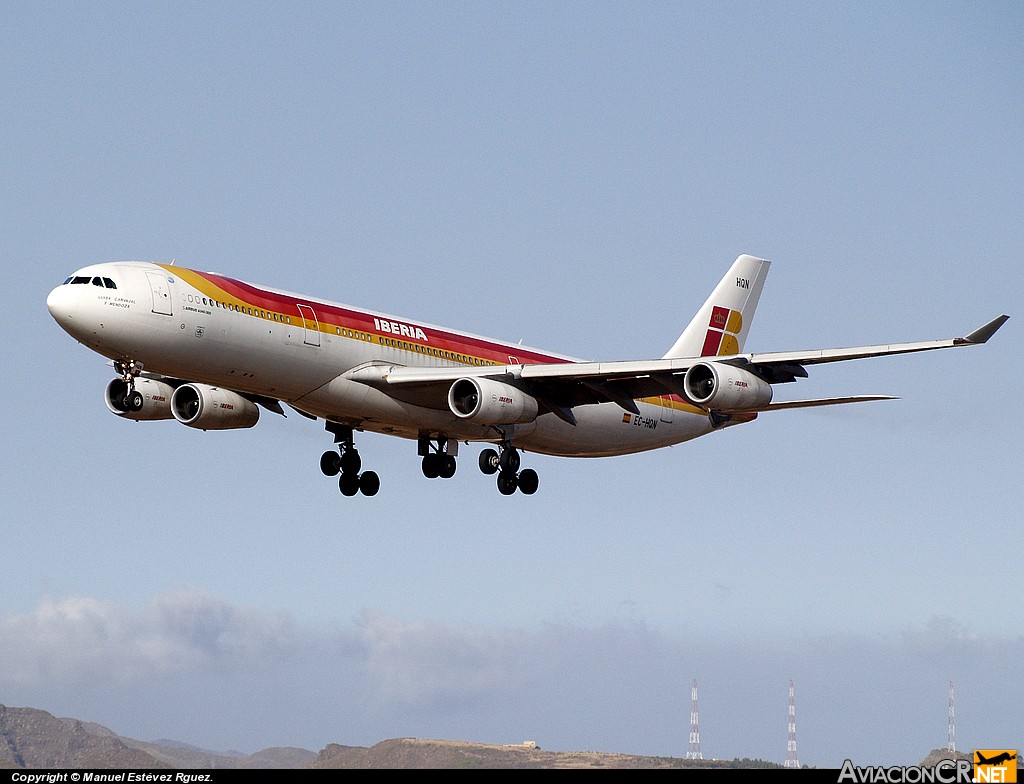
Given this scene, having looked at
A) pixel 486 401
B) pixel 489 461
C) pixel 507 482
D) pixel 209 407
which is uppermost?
pixel 209 407

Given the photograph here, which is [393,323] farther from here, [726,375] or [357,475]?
[726,375]

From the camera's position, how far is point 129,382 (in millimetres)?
49438

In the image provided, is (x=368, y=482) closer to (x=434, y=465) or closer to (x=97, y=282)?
(x=434, y=465)

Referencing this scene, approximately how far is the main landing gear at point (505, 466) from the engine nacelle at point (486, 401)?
3374 millimetres

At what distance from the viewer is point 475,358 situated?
58.0 m

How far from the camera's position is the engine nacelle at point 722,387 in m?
51.1

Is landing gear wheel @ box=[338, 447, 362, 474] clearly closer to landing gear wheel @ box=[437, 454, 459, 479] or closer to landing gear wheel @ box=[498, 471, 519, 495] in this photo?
landing gear wheel @ box=[437, 454, 459, 479]

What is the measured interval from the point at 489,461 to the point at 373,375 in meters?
7.56

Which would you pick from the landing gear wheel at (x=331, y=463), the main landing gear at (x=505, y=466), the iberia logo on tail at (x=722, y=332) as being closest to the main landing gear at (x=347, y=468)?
the landing gear wheel at (x=331, y=463)

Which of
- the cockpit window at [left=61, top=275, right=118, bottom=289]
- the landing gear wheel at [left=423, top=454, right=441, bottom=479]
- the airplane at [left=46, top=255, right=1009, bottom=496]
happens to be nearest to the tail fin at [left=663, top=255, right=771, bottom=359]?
the airplane at [left=46, top=255, right=1009, bottom=496]

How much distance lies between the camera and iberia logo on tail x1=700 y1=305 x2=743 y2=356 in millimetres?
70062

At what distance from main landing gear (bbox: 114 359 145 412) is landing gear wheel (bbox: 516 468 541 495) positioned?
15228mm

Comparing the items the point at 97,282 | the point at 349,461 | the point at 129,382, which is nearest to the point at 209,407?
the point at 129,382

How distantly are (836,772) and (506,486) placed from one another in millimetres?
26575
